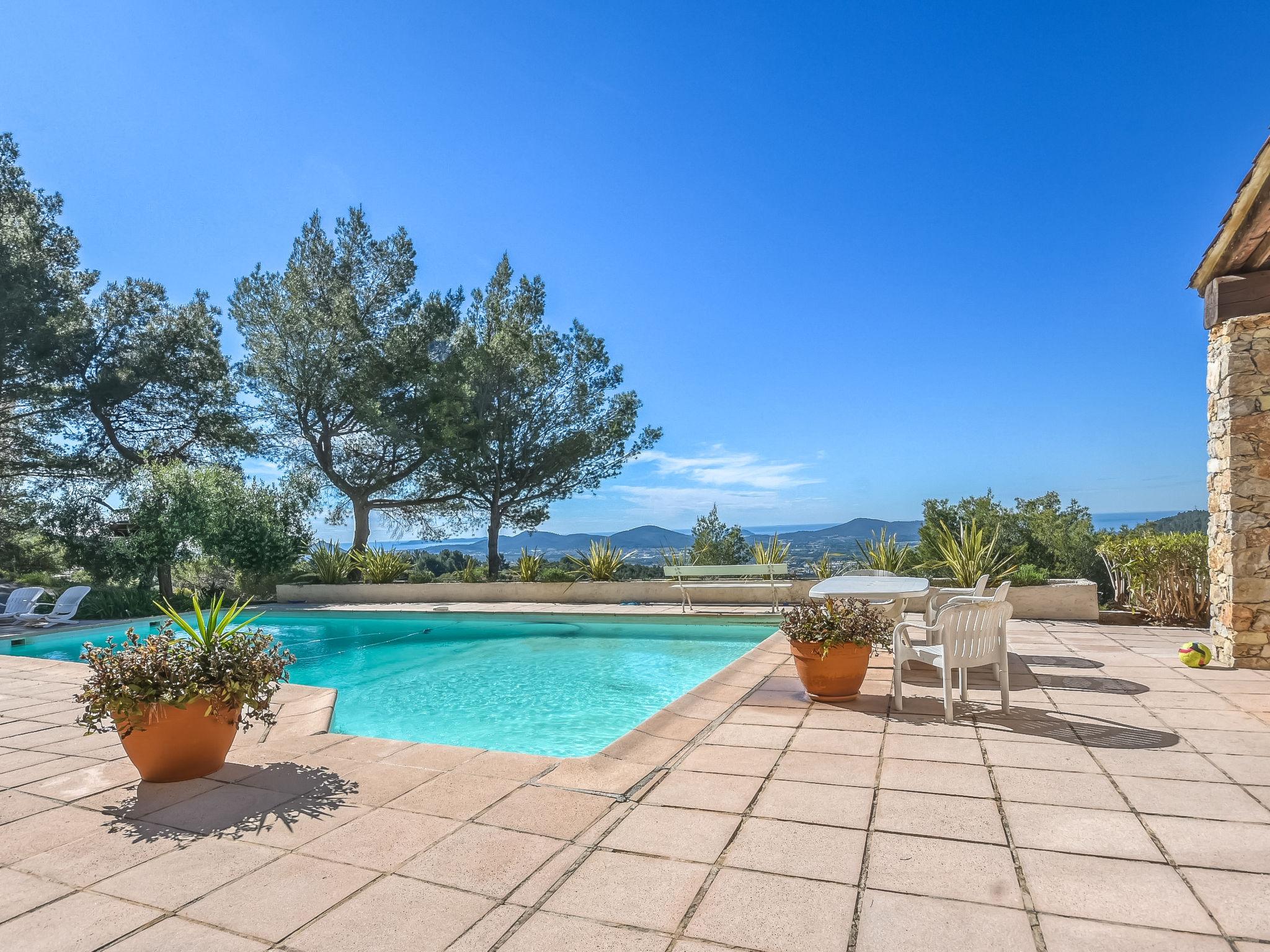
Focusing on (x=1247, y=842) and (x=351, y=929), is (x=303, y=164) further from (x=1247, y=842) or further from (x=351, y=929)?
(x=1247, y=842)

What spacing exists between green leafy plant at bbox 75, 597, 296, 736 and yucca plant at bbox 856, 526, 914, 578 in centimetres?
763

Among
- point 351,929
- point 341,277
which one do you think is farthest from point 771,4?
point 341,277

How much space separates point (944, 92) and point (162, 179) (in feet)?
38.1

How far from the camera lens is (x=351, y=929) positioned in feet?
6.04

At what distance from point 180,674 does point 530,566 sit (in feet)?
30.4

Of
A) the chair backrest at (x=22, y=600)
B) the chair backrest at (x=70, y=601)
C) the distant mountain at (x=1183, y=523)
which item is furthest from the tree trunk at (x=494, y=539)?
the distant mountain at (x=1183, y=523)

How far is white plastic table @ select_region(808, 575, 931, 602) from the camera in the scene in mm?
4836

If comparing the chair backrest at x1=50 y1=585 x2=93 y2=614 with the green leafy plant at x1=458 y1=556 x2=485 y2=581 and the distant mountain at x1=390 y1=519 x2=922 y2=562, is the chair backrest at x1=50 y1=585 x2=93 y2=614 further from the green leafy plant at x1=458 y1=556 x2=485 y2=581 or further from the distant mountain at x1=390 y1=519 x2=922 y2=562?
the green leafy plant at x1=458 y1=556 x2=485 y2=581

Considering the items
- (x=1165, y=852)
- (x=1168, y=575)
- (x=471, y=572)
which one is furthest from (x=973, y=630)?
(x=471, y=572)

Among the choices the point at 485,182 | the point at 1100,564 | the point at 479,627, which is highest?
the point at 485,182

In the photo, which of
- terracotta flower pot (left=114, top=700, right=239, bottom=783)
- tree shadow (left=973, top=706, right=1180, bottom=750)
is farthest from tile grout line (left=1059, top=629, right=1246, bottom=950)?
terracotta flower pot (left=114, top=700, right=239, bottom=783)

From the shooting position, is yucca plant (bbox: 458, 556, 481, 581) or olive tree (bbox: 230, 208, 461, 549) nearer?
yucca plant (bbox: 458, 556, 481, 581)

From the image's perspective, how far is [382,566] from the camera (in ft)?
43.2

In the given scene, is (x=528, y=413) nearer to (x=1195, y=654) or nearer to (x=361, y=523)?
(x=361, y=523)
